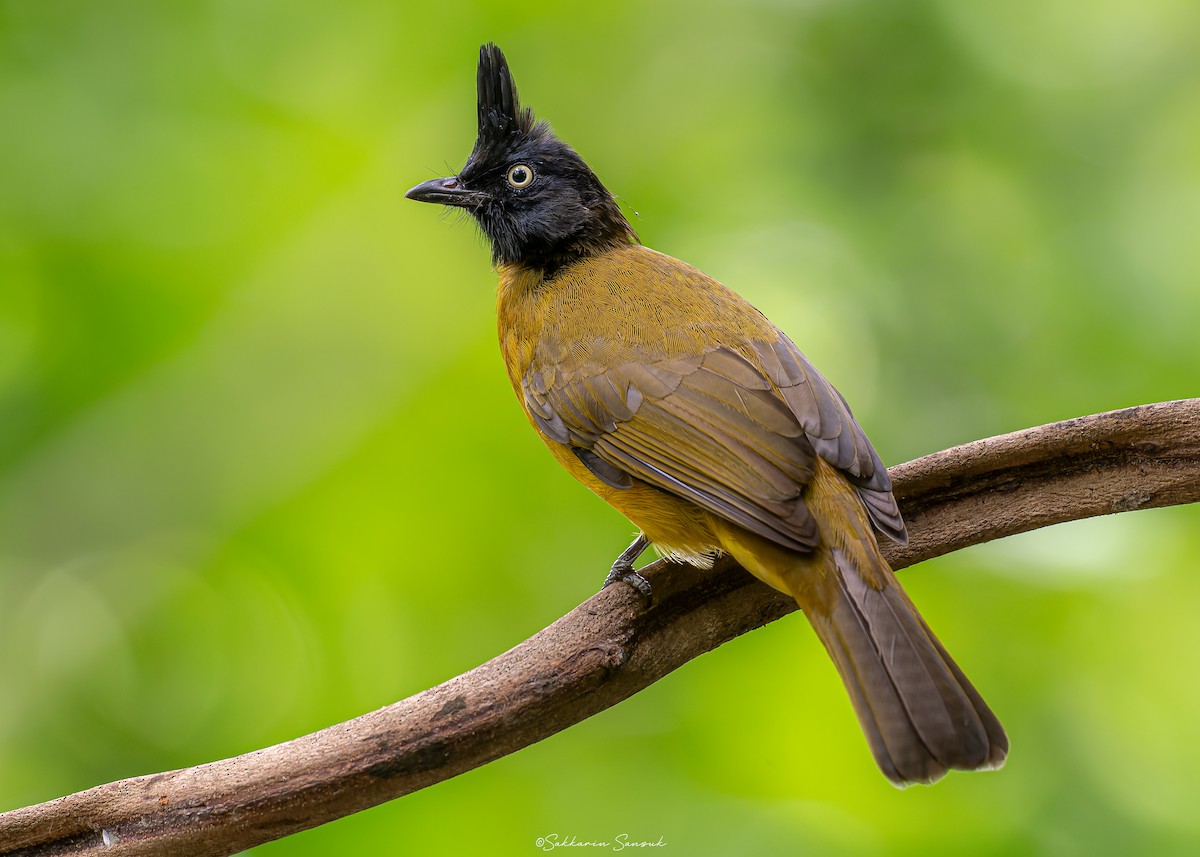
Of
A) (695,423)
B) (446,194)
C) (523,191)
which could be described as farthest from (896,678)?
(446,194)

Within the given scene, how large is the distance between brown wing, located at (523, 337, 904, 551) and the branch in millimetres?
254

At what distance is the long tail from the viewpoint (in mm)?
2486

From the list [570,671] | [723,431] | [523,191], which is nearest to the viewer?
[570,671]

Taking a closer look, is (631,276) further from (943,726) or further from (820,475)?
(943,726)

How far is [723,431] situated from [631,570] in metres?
0.41

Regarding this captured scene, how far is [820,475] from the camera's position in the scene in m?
2.96

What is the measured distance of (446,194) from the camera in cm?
387

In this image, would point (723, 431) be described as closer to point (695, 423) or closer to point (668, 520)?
point (695, 423)

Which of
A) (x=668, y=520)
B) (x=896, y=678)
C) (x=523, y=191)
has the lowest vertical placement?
(x=896, y=678)

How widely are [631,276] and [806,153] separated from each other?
89cm

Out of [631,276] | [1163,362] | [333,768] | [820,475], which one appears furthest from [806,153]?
[333,768]

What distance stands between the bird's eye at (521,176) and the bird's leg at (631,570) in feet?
3.76

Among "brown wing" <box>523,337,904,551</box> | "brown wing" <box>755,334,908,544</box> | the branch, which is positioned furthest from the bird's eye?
the branch

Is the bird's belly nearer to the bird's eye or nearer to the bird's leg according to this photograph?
the bird's leg
